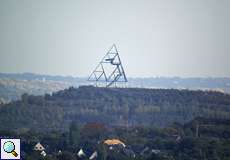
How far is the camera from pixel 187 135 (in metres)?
59.2

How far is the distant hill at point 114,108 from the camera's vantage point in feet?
265

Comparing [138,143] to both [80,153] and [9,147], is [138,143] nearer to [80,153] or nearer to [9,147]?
[80,153]

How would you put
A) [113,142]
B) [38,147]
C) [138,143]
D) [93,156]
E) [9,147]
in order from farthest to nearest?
[138,143]
[113,142]
[38,147]
[93,156]
[9,147]

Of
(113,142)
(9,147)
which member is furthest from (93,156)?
(9,147)

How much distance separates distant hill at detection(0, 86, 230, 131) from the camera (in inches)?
3179

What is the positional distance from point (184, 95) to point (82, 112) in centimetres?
1370

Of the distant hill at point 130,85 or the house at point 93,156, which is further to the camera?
the distant hill at point 130,85

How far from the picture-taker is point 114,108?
89.8 metres

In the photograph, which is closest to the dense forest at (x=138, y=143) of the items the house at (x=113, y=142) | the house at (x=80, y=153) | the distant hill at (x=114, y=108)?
the house at (x=80, y=153)

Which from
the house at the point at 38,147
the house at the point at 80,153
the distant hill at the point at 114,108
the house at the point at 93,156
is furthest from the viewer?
the distant hill at the point at 114,108

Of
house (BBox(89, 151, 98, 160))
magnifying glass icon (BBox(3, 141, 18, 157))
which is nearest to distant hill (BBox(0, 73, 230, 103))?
house (BBox(89, 151, 98, 160))

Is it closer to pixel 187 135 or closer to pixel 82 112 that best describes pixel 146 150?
pixel 187 135

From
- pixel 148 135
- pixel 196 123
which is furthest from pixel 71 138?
pixel 196 123

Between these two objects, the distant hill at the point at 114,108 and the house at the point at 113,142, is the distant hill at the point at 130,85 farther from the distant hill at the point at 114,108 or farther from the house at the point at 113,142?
the house at the point at 113,142
